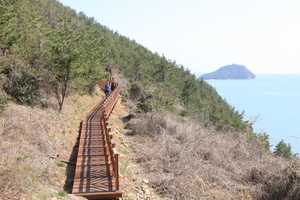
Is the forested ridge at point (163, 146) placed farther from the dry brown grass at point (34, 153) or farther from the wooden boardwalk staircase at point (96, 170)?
the wooden boardwalk staircase at point (96, 170)

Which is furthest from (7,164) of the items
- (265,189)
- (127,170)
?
(265,189)

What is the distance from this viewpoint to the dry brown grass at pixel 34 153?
4.52m

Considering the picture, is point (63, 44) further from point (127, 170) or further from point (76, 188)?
point (76, 188)

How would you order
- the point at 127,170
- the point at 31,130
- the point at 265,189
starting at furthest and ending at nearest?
the point at 31,130 → the point at 127,170 → the point at 265,189

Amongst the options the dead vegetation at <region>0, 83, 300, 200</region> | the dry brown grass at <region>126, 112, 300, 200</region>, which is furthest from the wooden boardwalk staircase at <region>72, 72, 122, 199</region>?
the dry brown grass at <region>126, 112, 300, 200</region>

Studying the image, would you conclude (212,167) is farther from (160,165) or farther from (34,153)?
(34,153)

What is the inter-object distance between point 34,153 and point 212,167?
6.60 meters

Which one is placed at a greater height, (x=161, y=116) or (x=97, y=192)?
(x=161, y=116)

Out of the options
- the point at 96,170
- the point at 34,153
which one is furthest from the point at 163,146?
the point at 34,153

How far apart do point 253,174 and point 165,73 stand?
41.3 m

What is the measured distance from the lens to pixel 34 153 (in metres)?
7.40

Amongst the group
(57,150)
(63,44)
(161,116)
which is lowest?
(57,150)

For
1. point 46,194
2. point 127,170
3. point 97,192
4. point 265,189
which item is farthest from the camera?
point 127,170

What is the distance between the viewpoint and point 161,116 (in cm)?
1374
